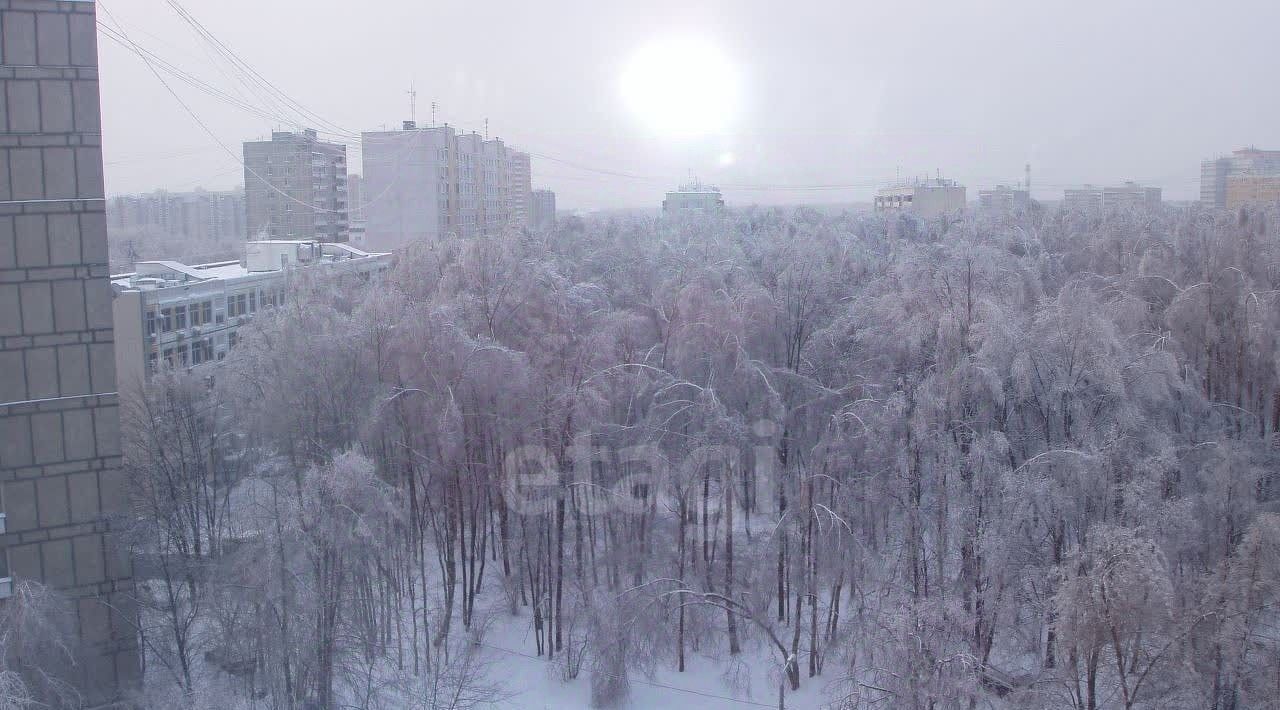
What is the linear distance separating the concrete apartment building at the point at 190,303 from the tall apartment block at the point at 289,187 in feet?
53.3

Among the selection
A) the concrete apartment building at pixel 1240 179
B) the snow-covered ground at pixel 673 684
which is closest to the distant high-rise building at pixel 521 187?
the concrete apartment building at pixel 1240 179

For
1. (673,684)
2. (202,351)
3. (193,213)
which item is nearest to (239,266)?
(202,351)

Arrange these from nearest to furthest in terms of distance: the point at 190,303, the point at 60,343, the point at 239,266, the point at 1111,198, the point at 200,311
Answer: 1. the point at 60,343
2. the point at 190,303
3. the point at 200,311
4. the point at 239,266
5. the point at 1111,198

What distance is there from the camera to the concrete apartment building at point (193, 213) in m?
35.3

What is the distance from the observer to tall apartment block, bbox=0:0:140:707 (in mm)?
7727

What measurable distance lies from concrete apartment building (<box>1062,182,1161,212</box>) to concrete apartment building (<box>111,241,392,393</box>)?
1755 cm

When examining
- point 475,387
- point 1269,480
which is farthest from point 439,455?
point 1269,480

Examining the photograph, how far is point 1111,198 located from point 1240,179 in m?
4.33

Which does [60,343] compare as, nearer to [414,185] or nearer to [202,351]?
[202,351]

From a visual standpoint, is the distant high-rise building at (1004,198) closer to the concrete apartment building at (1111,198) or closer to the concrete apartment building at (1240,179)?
the concrete apartment building at (1111,198)

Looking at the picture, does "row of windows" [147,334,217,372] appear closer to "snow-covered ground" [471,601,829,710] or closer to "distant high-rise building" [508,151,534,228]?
"snow-covered ground" [471,601,829,710]

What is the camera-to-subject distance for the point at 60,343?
799cm

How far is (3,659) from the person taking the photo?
640 centimetres

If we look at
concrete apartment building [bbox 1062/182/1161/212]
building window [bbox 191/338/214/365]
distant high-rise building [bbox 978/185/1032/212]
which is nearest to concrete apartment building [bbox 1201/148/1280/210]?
concrete apartment building [bbox 1062/182/1161/212]
